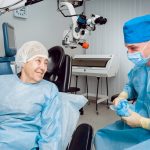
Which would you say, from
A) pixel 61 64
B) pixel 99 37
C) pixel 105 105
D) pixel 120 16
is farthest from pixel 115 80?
pixel 61 64

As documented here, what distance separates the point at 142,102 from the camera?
1240 mm

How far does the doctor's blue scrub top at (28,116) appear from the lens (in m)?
1.24

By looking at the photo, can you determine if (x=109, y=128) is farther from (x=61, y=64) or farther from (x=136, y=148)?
(x=61, y=64)

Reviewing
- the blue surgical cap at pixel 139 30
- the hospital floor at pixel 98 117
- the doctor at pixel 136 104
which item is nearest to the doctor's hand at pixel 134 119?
the doctor at pixel 136 104

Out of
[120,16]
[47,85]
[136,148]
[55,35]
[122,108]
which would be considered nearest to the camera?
[136,148]

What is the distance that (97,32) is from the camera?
450 centimetres

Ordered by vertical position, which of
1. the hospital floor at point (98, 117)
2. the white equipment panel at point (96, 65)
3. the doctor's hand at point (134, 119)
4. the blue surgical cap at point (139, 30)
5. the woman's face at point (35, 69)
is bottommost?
the hospital floor at point (98, 117)

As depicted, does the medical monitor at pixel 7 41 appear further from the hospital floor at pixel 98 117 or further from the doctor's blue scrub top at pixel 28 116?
the hospital floor at pixel 98 117

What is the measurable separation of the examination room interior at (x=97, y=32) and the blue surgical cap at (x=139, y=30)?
86.3 inches

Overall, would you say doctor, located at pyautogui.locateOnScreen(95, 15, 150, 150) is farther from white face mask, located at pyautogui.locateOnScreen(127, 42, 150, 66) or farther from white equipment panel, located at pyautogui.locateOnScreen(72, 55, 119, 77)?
white equipment panel, located at pyautogui.locateOnScreen(72, 55, 119, 77)

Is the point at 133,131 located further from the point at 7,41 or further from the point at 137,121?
the point at 7,41

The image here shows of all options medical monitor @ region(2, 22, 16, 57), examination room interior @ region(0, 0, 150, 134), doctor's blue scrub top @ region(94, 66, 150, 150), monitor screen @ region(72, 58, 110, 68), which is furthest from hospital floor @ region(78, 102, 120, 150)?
doctor's blue scrub top @ region(94, 66, 150, 150)

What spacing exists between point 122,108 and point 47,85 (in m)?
0.52

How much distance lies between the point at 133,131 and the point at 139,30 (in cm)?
55
